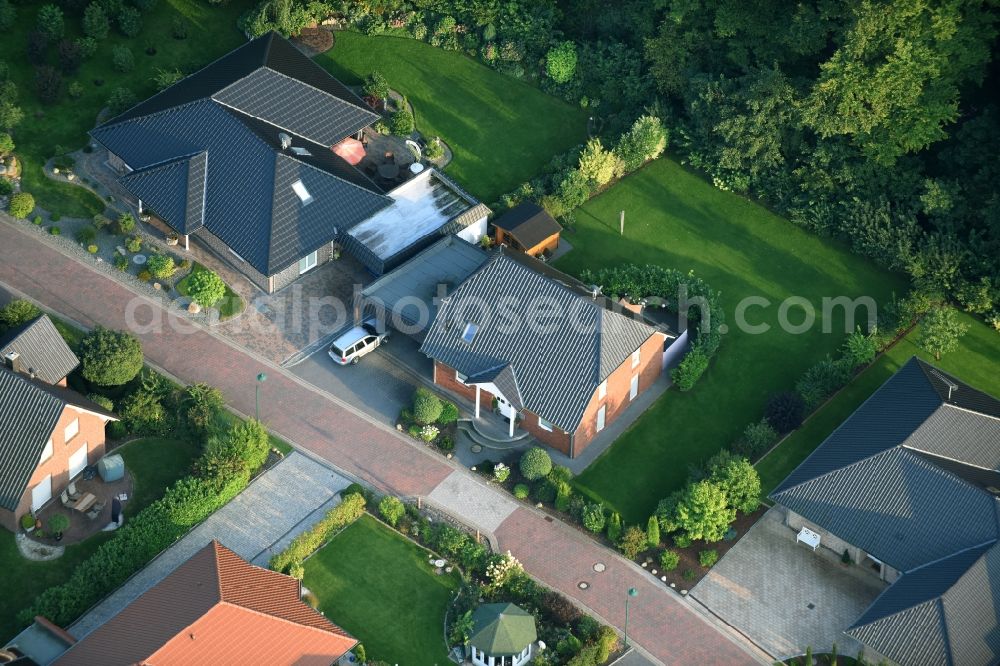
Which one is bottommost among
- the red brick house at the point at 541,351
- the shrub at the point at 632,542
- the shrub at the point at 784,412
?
the shrub at the point at 632,542

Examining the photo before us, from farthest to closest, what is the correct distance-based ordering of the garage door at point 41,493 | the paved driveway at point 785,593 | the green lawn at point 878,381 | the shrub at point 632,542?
the green lawn at point 878,381, the shrub at point 632,542, the garage door at point 41,493, the paved driveway at point 785,593

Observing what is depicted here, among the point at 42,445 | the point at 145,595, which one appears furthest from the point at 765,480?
the point at 42,445

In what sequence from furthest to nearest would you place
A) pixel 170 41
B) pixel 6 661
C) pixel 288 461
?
pixel 170 41, pixel 288 461, pixel 6 661

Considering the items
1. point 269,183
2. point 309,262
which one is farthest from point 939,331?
point 269,183

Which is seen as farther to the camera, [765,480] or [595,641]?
[765,480]

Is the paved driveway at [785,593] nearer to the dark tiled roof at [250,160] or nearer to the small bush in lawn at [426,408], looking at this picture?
the small bush in lawn at [426,408]

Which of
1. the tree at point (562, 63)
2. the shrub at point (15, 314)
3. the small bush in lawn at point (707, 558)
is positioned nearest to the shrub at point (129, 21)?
the shrub at point (15, 314)

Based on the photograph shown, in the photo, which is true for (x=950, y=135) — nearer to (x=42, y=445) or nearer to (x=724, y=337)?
(x=724, y=337)

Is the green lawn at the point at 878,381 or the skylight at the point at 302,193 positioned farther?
the skylight at the point at 302,193
